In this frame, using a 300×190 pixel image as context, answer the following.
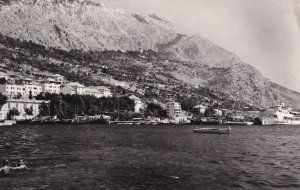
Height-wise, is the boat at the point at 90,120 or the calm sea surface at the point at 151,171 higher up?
the boat at the point at 90,120

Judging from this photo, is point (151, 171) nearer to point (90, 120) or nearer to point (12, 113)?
point (90, 120)

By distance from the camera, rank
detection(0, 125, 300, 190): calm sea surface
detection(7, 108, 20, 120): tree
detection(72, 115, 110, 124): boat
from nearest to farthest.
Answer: detection(0, 125, 300, 190): calm sea surface, detection(72, 115, 110, 124): boat, detection(7, 108, 20, 120): tree

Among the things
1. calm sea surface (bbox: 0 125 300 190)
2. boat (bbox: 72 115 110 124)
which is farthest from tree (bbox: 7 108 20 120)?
calm sea surface (bbox: 0 125 300 190)

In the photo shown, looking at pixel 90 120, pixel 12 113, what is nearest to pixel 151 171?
pixel 90 120

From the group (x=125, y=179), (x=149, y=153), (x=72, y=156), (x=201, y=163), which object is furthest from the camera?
(x=149, y=153)

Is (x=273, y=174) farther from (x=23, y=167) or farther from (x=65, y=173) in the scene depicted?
(x=23, y=167)

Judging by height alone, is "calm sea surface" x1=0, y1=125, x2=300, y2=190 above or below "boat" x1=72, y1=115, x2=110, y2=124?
below

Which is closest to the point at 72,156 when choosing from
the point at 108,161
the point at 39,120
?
the point at 108,161

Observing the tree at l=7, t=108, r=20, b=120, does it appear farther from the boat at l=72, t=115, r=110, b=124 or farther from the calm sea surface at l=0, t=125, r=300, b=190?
the calm sea surface at l=0, t=125, r=300, b=190

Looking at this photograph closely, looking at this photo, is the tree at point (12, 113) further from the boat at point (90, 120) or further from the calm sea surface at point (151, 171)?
the calm sea surface at point (151, 171)

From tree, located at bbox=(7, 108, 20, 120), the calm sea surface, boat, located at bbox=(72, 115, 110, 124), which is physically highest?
tree, located at bbox=(7, 108, 20, 120)

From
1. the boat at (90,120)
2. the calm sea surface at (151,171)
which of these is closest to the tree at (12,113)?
the boat at (90,120)
